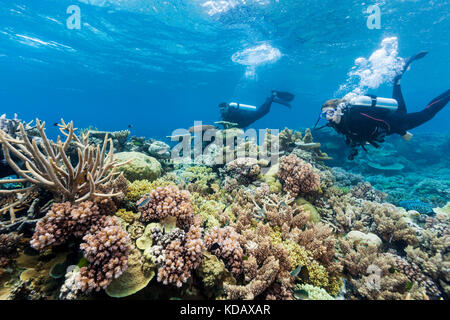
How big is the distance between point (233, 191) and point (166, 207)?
2.64 meters

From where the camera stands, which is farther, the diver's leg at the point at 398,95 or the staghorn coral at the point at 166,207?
the diver's leg at the point at 398,95

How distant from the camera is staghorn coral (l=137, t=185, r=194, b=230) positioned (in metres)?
2.93

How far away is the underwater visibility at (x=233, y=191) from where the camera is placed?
→ 235 centimetres

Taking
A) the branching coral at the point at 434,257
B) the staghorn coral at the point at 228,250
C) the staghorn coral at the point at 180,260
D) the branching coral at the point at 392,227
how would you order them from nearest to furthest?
1. the staghorn coral at the point at 180,260
2. the staghorn coral at the point at 228,250
3. the branching coral at the point at 434,257
4. the branching coral at the point at 392,227

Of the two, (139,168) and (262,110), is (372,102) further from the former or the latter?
(262,110)

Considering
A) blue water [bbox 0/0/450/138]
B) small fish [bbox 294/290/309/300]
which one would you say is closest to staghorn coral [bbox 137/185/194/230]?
small fish [bbox 294/290/309/300]

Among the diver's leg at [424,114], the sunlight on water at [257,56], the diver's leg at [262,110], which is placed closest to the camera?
the diver's leg at [424,114]

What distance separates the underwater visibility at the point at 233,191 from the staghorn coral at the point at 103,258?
0.05 feet

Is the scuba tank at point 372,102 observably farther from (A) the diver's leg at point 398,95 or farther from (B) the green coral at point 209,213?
(B) the green coral at point 209,213

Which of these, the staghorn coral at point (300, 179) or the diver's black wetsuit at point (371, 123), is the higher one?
the diver's black wetsuit at point (371, 123)

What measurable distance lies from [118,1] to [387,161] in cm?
2719

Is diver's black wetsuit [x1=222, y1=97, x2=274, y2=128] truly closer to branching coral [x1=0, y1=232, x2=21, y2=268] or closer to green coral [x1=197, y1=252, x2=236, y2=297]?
green coral [x1=197, y1=252, x2=236, y2=297]

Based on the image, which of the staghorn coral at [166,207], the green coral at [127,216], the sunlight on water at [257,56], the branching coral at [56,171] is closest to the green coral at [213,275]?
the staghorn coral at [166,207]
